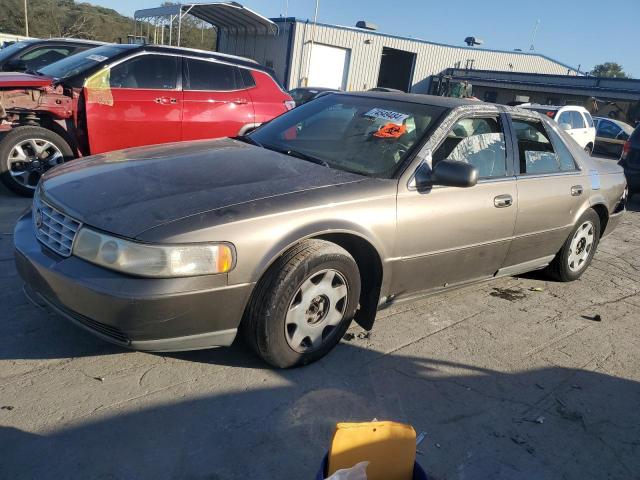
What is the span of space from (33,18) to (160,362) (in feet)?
180

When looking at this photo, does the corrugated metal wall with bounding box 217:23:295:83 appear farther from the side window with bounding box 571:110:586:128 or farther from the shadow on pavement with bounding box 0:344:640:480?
the shadow on pavement with bounding box 0:344:640:480

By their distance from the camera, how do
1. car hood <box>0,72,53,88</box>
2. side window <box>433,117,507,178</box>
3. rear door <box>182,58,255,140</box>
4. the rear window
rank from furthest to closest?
1. the rear window
2. rear door <box>182,58,255,140</box>
3. car hood <box>0,72,53,88</box>
4. side window <box>433,117,507,178</box>

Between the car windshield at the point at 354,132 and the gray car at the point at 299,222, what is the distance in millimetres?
14

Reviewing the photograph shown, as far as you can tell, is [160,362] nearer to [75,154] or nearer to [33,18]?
[75,154]

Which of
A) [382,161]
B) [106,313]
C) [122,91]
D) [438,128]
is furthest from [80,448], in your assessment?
[122,91]

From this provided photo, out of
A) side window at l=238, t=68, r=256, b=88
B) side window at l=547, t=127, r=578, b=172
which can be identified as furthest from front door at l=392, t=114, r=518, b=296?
side window at l=238, t=68, r=256, b=88

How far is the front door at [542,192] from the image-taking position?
13.3ft

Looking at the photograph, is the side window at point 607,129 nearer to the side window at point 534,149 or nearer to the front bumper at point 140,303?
the side window at point 534,149

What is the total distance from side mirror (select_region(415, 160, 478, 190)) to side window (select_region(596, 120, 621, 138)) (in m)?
17.0

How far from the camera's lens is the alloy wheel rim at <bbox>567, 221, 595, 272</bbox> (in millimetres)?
4828

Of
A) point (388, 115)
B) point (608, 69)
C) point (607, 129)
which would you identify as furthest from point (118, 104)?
point (608, 69)

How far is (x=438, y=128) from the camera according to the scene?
11.6ft

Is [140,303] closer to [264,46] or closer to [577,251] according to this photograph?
[577,251]

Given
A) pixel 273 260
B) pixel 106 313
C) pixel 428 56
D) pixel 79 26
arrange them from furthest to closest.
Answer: pixel 79 26 < pixel 428 56 < pixel 273 260 < pixel 106 313
